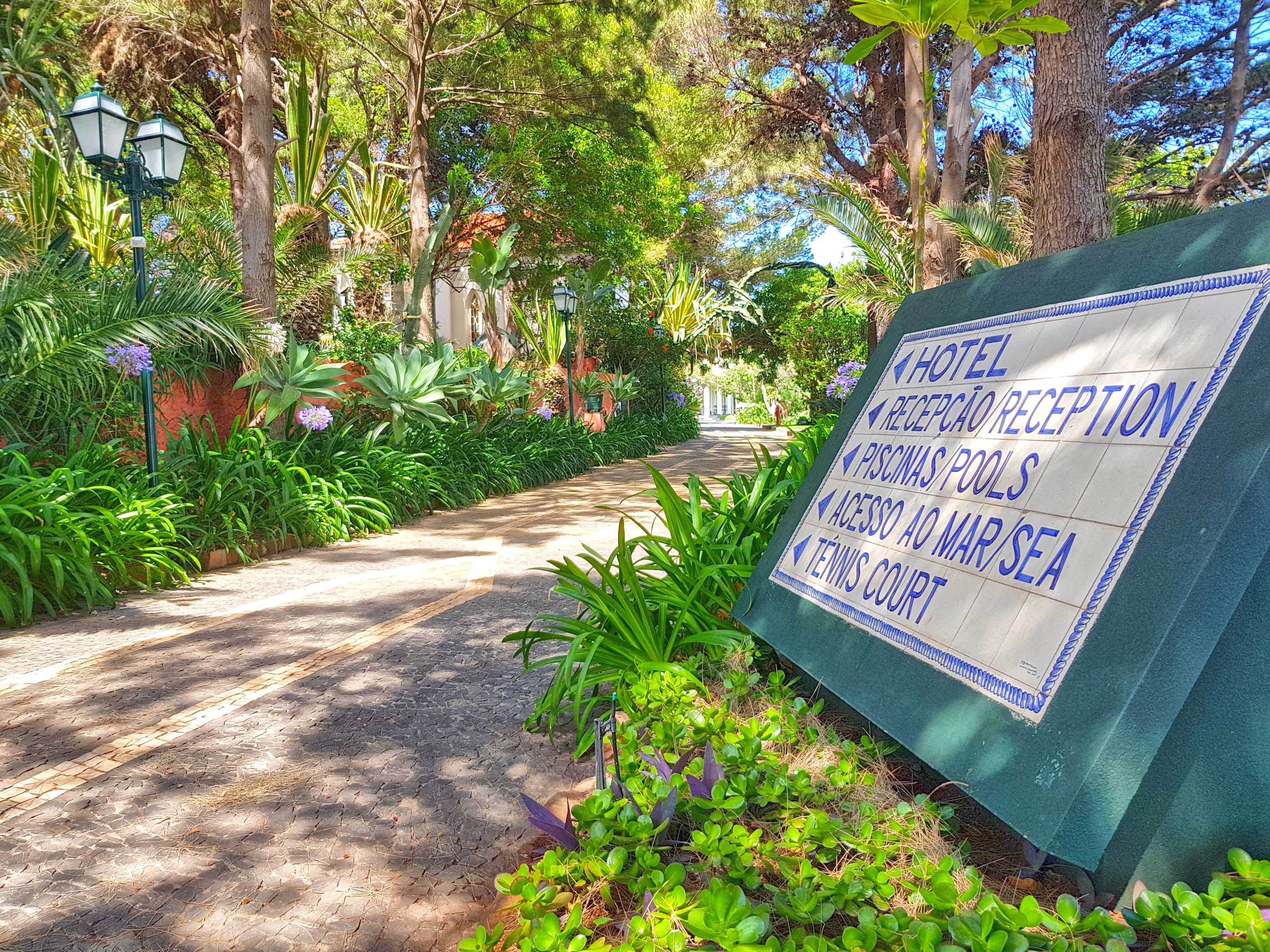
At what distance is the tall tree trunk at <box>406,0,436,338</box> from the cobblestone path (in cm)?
873

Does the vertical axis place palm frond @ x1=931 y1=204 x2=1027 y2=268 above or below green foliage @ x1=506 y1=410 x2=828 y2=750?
above

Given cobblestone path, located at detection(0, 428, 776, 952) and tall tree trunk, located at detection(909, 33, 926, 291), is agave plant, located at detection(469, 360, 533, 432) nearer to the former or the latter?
tall tree trunk, located at detection(909, 33, 926, 291)

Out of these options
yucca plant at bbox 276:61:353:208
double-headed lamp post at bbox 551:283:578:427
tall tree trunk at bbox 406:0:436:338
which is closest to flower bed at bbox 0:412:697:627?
tall tree trunk at bbox 406:0:436:338

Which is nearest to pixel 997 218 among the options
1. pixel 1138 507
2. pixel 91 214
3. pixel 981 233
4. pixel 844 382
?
pixel 981 233

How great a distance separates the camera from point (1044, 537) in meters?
1.87

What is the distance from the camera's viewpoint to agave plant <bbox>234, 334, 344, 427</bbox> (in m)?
7.62

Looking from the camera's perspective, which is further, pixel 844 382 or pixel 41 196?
pixel 844 382

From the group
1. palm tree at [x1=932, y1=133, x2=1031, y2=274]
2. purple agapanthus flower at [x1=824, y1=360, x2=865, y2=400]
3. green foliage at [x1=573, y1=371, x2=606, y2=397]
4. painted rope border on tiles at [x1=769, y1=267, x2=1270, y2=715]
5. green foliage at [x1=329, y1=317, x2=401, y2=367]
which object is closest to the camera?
painted rope border on tiles at [x1=769, y1=267, x2=1270, y2=715]

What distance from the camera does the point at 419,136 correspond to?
42.7 feet

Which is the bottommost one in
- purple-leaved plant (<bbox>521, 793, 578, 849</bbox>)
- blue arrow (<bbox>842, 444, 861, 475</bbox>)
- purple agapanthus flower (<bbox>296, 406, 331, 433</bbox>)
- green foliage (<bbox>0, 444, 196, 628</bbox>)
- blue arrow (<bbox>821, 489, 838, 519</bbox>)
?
green foliage (<bbox>0, 444, 196, 628</bbox>)

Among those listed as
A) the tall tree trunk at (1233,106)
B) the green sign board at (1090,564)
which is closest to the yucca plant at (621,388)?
the tall tree trunk at (1233,106)

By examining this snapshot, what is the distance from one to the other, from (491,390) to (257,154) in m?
4.46

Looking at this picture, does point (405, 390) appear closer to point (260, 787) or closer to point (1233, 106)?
point (260, 787)

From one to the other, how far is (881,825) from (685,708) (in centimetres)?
78
